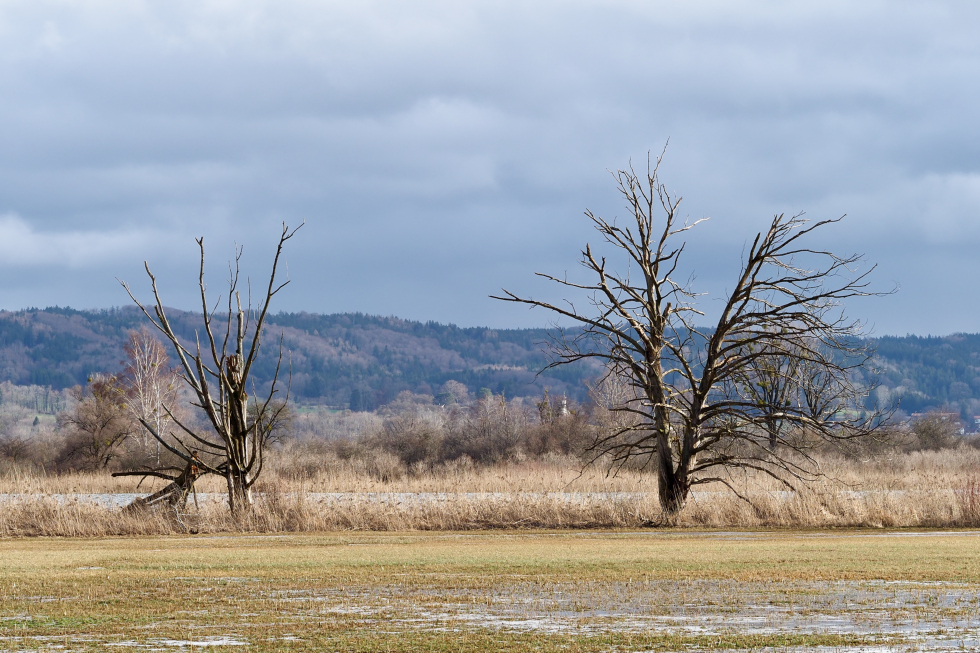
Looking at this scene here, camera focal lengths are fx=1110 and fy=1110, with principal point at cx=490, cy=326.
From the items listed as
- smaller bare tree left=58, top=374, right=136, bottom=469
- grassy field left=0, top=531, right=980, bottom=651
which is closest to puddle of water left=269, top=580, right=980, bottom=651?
grassy field left=0, top=531, right=980, bottom=651

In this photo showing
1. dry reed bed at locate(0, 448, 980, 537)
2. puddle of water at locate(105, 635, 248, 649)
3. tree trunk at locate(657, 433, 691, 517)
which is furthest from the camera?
tree trunk at locate(657, 433, 691, 517)

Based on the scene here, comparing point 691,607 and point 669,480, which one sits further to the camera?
point 669,480

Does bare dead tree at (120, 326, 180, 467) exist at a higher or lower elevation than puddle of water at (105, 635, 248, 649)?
higher

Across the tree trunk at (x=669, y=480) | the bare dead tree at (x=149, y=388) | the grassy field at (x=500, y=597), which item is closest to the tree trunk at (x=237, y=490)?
the grassy field at (x=500, y=597)

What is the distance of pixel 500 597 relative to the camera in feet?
40.5

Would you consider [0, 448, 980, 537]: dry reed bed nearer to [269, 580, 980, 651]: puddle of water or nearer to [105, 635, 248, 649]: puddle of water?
[269, 580, 980, 651]: puddle of water

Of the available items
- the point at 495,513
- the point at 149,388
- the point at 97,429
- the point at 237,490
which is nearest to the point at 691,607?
the point at 495,513

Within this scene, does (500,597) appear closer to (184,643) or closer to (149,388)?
(184,643)

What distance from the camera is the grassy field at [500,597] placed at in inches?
367

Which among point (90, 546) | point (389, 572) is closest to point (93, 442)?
point (90, 546)

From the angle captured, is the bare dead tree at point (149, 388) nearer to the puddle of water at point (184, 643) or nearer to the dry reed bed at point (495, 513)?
the dry reed bed at point (495, 513)

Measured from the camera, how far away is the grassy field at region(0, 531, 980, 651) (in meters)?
9.31

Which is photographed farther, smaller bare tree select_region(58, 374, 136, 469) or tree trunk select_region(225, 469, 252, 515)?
smaller bare tree select_region(58, 374, 136, 469)

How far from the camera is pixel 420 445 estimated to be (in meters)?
63.1
